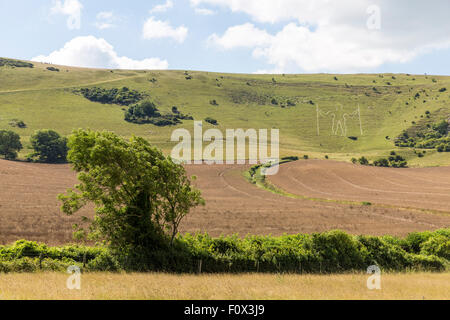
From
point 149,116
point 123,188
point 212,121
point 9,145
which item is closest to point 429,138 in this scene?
point 212,121

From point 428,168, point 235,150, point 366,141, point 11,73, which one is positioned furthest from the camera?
point 11,73

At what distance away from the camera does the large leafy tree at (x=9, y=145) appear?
313 feet

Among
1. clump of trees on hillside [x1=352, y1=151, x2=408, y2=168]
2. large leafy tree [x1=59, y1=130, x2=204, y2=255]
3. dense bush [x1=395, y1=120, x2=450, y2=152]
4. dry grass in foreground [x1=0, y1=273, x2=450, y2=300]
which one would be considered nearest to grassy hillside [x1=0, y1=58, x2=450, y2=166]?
dense bush [x1=395, y1=120, x2=450, y2=152]

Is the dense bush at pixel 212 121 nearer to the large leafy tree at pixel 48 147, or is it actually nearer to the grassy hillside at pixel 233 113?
the grassy hillside at pixel 233 113

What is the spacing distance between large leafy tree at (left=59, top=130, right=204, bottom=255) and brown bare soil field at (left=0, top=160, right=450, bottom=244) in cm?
1188

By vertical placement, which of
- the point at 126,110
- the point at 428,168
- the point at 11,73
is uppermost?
the point at 11,73

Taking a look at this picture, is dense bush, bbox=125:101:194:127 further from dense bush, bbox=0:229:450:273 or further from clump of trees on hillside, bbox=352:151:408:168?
dense bush, bbox=0:229:450:273

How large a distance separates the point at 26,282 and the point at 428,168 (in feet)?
390

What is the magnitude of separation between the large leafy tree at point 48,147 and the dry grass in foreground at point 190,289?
93.1 meters

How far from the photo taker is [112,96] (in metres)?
178

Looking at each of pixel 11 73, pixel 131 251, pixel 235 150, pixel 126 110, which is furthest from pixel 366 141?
pixel 11 73
